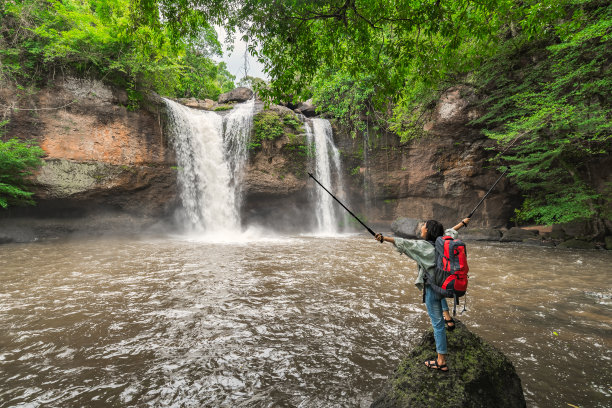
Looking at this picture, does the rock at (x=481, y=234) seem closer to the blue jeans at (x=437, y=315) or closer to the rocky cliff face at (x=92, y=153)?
the blue jeans at (x=437, y=315)

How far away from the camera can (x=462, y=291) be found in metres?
2.34

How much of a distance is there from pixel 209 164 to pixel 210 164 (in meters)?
0.06

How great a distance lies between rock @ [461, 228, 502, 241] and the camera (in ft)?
44.2

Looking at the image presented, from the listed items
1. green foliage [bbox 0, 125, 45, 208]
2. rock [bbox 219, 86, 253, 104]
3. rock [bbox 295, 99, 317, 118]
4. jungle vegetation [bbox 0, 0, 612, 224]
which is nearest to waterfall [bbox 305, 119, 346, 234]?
jungle vegetation [bbox 0, 0, 612, 224]

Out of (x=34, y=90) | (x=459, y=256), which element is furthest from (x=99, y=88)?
(x=459, y=256)

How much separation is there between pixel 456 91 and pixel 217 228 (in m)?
15.6

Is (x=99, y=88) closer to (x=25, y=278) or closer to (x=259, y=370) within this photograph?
(x=25, y=278)

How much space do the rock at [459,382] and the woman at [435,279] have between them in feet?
0.35

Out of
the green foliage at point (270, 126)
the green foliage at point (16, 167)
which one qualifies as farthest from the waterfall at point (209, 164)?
the green foliage at point (16, 167)

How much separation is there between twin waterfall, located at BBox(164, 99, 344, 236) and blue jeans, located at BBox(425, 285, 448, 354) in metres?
14.5

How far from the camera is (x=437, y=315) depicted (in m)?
2.47

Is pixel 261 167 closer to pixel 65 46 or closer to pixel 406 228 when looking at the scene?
pixel 406 228

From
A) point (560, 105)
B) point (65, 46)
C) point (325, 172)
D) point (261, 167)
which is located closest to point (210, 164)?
point (261, 167)

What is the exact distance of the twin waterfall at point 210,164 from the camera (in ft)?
51.8
